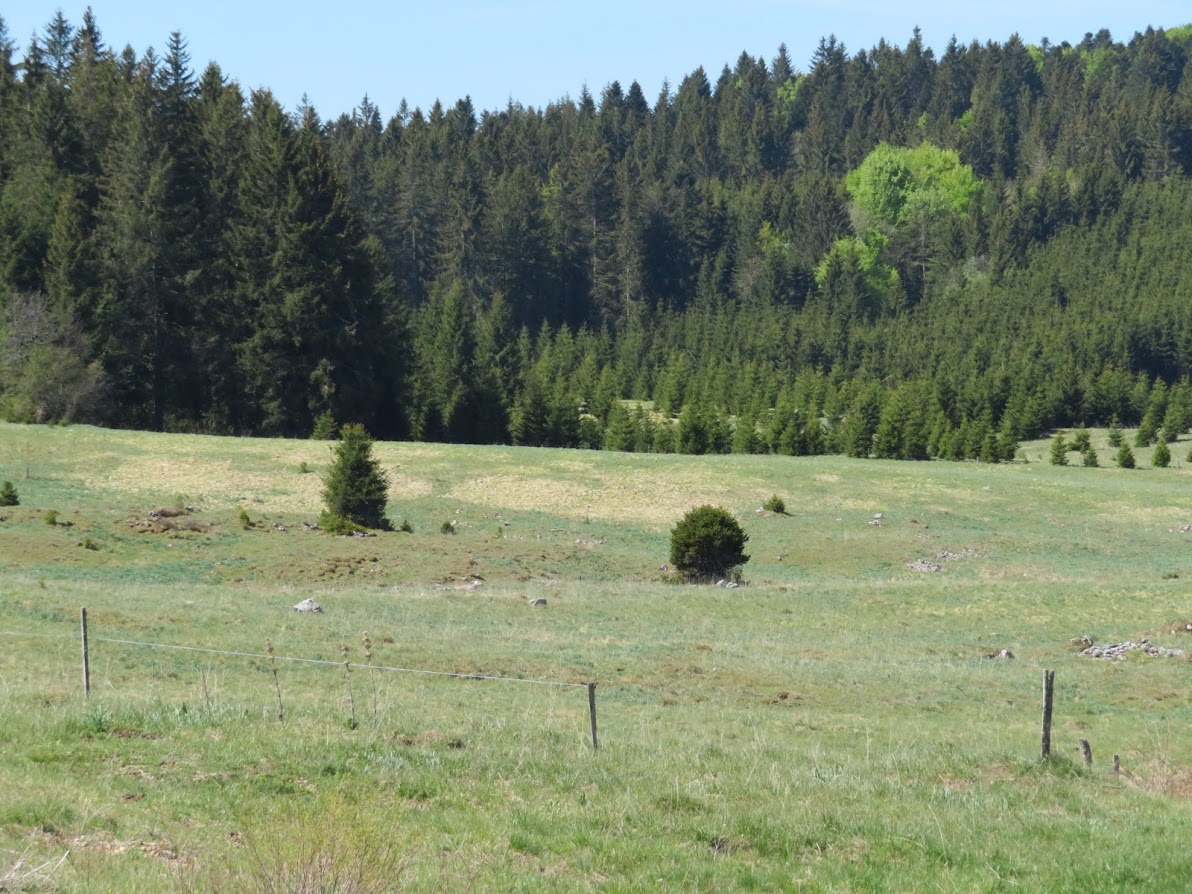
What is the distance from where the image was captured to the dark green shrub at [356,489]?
41125 mm

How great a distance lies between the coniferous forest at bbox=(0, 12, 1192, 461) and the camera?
71875 mm

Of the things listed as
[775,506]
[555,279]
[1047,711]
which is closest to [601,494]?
[775,506]

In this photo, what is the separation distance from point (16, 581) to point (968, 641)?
20427 mm

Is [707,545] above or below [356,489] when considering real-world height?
below

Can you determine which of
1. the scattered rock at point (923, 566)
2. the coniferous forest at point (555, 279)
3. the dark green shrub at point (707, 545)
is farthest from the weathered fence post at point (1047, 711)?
the coniferous forest at point (555, 279)

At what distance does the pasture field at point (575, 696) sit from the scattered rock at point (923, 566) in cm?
87

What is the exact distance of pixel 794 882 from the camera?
8938mm

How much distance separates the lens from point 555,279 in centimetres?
14375

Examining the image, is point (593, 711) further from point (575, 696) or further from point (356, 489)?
point (356, 489)

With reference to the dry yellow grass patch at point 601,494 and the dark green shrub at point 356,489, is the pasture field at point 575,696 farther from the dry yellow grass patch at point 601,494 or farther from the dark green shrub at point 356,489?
the dark green shrub at point 356,489

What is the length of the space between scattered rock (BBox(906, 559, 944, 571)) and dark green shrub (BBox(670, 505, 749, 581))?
7.02m

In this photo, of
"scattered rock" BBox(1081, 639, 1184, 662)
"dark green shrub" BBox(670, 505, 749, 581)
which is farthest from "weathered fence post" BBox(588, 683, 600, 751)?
"dark green shrub" BBox(670, 505, 749, 581)

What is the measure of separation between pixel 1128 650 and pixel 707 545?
1295 cm

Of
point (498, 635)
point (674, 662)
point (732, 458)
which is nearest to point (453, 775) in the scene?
point (674, 662)
